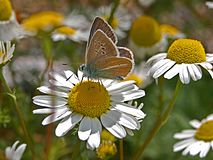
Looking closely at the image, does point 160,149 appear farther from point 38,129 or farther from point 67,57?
point 67,57

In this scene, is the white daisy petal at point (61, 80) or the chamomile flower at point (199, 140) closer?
the white daisy petal at point (61, 80)

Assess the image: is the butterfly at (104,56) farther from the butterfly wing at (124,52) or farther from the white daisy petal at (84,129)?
the white daisy petal at (84,129)

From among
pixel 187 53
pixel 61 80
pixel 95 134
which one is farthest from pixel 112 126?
pixel 187 53

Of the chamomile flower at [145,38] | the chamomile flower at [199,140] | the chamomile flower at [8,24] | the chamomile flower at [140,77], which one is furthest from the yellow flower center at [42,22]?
the chamomile flower at [199,140]

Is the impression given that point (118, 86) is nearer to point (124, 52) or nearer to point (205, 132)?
point (124, 52)

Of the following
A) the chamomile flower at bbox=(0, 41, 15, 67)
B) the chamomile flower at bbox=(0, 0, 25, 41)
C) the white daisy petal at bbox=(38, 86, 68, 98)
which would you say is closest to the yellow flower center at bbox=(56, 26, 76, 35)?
the chamomile flower at bbox=(0, 0, 25, 41)

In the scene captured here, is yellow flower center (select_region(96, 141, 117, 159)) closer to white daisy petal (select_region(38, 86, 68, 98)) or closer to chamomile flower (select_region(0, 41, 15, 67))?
white daisy petal (select_region(38, 86, 68, 98))
